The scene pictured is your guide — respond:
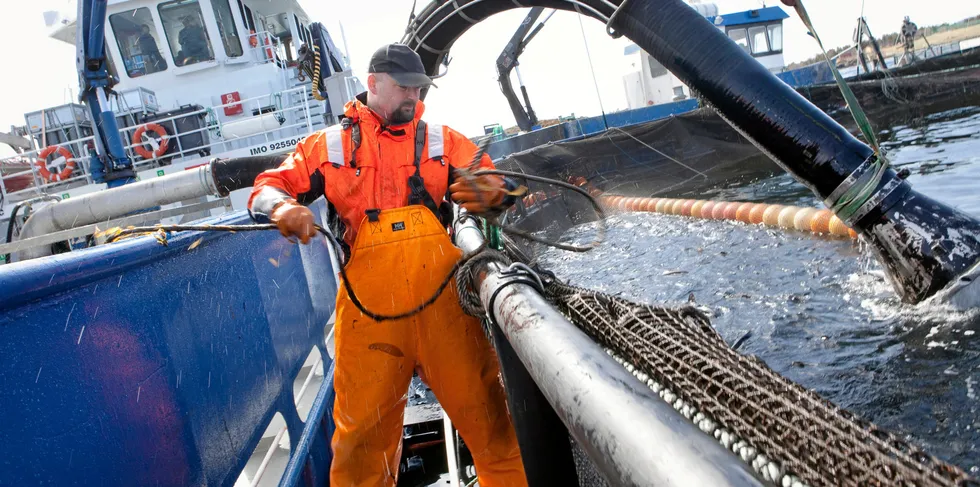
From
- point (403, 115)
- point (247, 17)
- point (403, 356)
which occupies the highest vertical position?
point (247, 17)

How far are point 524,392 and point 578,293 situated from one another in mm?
395

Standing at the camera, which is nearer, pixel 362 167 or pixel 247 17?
pixel 362 167

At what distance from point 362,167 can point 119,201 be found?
4629 mm

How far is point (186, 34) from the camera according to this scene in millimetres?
13312

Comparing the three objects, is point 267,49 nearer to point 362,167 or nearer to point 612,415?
point 362,167

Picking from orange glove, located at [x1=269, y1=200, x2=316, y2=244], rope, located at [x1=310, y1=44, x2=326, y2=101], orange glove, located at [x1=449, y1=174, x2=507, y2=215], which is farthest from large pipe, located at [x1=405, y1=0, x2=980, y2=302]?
rope, located at [x1=310, y1=44, x2=326, y2=101]

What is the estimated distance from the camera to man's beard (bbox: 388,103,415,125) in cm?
276

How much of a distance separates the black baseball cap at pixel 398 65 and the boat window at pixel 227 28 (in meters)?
12.5

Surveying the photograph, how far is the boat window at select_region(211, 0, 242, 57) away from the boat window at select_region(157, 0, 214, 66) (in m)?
0.35

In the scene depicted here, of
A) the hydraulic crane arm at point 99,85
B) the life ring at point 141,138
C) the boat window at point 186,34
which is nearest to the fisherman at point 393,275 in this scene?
the hydraulic crane arm at point 99,85

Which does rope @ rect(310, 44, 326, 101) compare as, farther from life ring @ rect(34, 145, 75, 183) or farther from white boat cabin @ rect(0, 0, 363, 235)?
life ring @ rect(34, 145, 75, 183)

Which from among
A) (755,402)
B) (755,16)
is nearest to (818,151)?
(755,402)

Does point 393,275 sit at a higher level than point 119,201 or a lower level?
lower

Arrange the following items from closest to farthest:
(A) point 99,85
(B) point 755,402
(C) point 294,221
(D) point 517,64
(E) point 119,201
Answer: (B) point 755,402 < (C) point 294,221 < (E) point 119,201 < (A) point 99,85 < (D) point 517,64
